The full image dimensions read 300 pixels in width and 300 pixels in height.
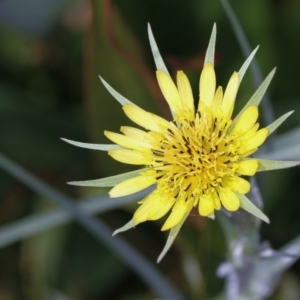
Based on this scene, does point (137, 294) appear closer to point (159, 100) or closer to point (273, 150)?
point (159, 100)

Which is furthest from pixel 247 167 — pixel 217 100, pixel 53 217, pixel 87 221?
pixel 53 217

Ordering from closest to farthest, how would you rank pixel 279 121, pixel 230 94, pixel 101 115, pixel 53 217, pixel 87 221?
1. pixel 279 121
2. pixel 230 94
3. pixel 87 221
4. pixel 53 217
5. pixel 101 115

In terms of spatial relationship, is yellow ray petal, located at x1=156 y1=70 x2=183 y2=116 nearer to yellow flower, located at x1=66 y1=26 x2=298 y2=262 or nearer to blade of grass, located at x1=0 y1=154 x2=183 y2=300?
yellow flower, located at x1=66 y1=26 x2=298 y2=262

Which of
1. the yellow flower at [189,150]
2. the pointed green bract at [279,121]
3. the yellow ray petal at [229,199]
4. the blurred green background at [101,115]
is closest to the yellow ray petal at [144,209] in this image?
the yellow flower at [189,150]

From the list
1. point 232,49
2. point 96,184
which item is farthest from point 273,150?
point 232,49

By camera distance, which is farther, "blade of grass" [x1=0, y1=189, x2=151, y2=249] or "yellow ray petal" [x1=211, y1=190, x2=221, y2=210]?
"blade of grass" [x1=0, y1=189, x2=151, y2=249]

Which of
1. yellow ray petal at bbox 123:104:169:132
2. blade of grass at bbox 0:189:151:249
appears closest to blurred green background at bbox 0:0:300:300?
blade of grass at bbox 0:189:151:249

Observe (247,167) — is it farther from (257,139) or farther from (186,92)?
(186,92)
